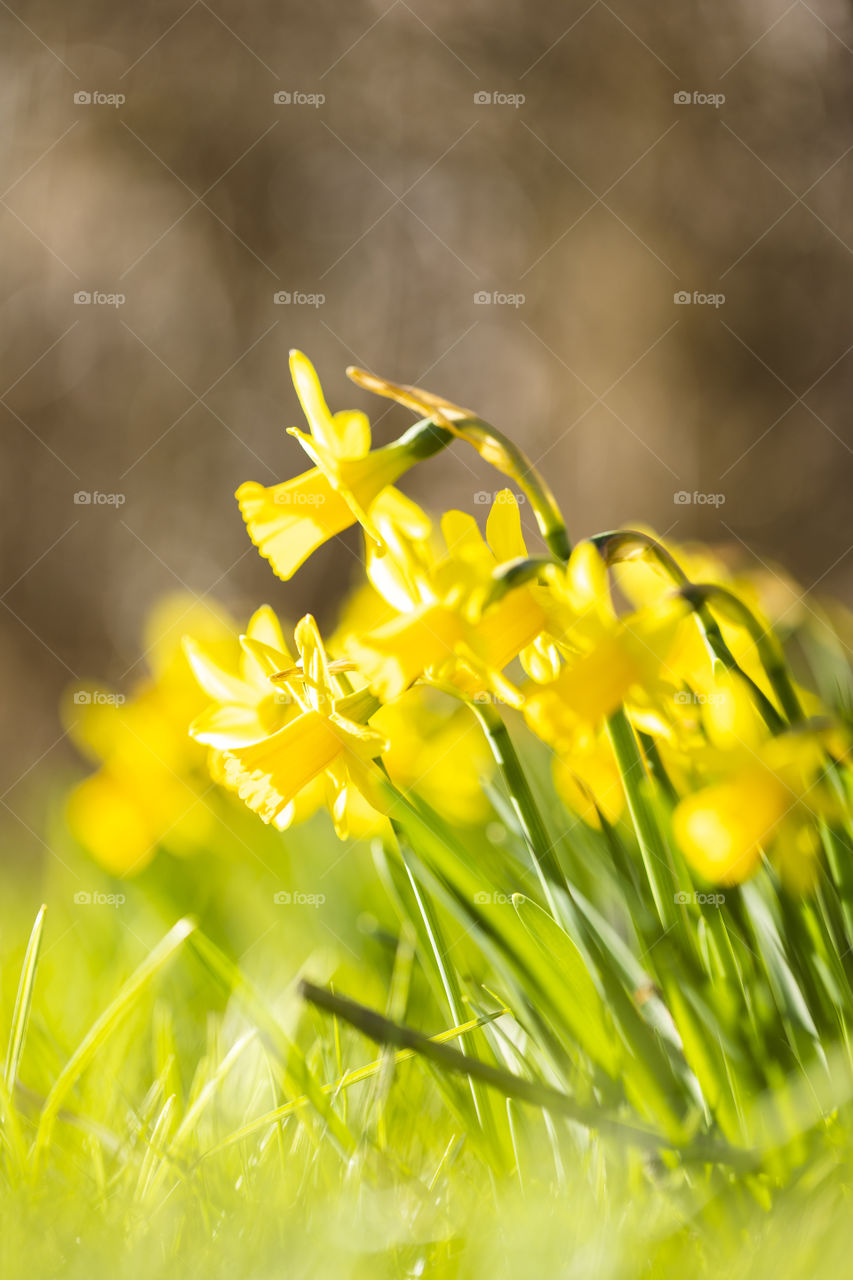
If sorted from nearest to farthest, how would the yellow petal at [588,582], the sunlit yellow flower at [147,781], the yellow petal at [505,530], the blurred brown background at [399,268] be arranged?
1. the yellow petal at [588,582]
2. the yellow petal at [505,530]
3. the sunlit yellow flower at [147,781]
4. the blurred brown background at [399,268]

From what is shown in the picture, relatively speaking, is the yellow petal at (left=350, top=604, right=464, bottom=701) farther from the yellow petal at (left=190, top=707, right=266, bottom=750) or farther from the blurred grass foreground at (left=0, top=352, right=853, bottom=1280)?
the yellow petal at (left=190, top=707, right=266, bottom=750)

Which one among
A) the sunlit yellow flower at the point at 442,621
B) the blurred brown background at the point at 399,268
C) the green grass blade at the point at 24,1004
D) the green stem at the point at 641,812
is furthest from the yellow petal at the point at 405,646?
the blurred brown background at the point at 399,268

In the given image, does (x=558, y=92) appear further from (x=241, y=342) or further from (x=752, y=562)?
(x=752, y=562)

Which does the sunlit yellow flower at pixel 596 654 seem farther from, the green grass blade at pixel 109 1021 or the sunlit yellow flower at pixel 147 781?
the sunlit yellow flower at pixel 147 781

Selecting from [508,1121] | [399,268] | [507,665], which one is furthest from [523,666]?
[399,268]

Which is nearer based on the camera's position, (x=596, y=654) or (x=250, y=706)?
(x=596, y=654)

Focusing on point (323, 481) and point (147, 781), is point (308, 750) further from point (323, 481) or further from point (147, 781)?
point (147, 781)
